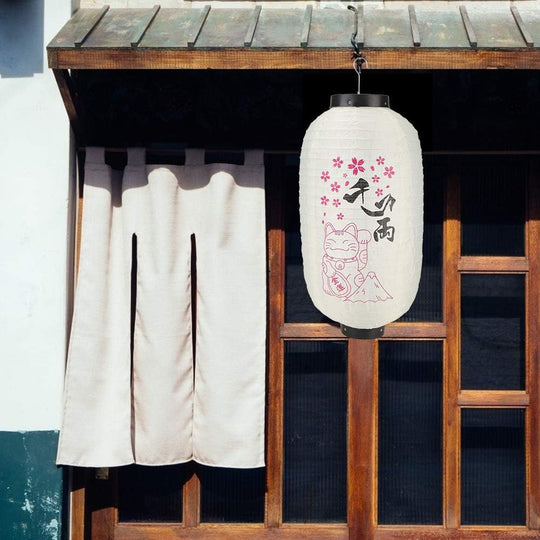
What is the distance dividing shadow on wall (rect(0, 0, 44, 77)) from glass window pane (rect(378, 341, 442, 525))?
3.12 metres

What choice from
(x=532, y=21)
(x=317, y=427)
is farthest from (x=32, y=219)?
(x=532, y=21)

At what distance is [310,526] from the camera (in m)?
A: 6.25

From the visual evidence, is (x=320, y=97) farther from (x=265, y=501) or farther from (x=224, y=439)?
(x=265, y=501)

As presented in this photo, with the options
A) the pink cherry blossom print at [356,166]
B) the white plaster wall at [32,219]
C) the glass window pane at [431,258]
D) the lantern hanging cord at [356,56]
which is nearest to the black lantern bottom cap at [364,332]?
the pink cherry blossom print at [356,166]

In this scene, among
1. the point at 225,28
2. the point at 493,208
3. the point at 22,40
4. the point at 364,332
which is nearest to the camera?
the point at 364,332

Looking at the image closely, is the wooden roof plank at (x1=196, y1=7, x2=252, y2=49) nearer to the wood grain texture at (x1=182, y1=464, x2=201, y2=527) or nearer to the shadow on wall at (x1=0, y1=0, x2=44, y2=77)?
the shadow on wall at (x1=0, y1=0, x2=44, y2=77)

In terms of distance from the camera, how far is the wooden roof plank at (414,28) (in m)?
5.25

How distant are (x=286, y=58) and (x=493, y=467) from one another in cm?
321

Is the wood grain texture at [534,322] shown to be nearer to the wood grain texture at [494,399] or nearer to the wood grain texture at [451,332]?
the wood grain texture at [494,399]

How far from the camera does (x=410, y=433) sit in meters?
6.21

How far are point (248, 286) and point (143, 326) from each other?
0.78 m

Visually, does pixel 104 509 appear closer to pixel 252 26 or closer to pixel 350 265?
pixel 350 265

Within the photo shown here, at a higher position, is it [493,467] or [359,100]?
[359,100]

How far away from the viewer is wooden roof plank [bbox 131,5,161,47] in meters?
5.34
